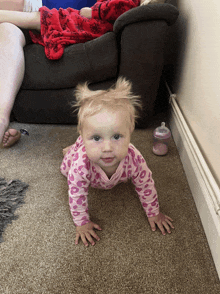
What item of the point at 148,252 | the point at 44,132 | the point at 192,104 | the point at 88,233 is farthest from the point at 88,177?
the point at 44,132

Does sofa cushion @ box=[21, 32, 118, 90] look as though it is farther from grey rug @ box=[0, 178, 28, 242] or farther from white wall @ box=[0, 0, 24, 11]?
grey rug @ box=[0, 178, 28, 242]

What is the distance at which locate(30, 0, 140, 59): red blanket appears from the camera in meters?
1.08

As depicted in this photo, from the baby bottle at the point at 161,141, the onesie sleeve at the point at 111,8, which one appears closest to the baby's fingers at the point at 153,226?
the baby bottle at the point at 161,141

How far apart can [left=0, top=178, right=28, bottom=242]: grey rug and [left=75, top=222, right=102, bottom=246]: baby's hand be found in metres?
0.24

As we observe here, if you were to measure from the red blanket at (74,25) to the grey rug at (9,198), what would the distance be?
2.08 feet

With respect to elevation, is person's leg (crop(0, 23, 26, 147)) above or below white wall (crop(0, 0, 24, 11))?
below

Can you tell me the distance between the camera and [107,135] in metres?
0.55

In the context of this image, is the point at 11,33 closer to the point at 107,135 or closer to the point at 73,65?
the point at 73,65

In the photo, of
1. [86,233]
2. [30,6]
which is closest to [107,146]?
[86,233]

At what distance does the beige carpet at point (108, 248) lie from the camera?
57cm

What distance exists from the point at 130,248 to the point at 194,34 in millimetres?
866

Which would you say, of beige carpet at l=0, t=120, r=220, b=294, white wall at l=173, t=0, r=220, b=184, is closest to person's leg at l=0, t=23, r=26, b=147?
beige carpet at l=0, t=120, r=220, b=294

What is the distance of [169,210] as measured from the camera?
77 centimetres

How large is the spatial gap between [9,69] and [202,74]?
2.67ft
